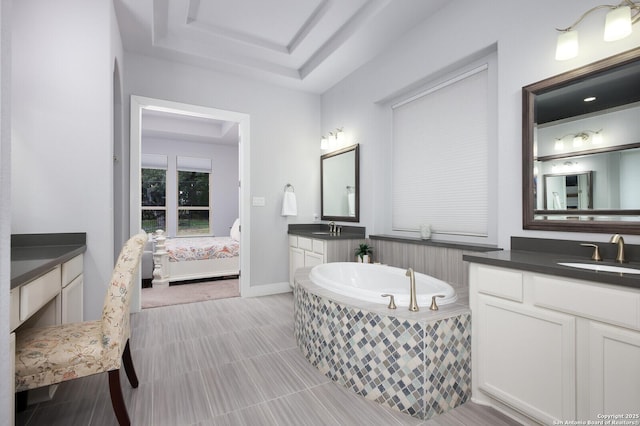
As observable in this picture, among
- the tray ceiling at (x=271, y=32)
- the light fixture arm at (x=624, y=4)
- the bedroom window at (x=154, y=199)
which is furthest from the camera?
the bedroom window at (x=154, y=199)

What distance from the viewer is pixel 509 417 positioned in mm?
1681

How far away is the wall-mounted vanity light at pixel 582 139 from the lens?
69.7 inches

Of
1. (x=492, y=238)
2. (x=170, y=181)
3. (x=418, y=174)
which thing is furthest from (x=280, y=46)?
(x=170, y=181)

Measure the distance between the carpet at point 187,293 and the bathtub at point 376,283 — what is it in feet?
5.72

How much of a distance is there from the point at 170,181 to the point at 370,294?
6.15m

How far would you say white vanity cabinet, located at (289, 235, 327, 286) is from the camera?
3.60 m

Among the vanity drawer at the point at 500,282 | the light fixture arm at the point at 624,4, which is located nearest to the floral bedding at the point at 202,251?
the vanity drawer at the point at 500,282

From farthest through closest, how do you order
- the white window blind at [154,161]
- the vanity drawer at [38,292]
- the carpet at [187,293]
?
the white window blind at [154,161], the carpet at [187,293], the vanity drawer at [38,292]

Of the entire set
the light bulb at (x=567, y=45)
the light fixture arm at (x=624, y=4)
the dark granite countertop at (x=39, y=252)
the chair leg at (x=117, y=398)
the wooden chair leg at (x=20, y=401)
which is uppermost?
the light fixture arm at (x=624, y=4)

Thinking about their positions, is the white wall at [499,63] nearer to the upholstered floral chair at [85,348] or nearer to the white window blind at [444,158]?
the white window blind at [444,158]

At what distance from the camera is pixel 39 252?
6.03 feet

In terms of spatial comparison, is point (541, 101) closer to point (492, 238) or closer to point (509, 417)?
point (492, 238)

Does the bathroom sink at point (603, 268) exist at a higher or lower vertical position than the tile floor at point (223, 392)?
higher

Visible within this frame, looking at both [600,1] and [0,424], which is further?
[600,1]
